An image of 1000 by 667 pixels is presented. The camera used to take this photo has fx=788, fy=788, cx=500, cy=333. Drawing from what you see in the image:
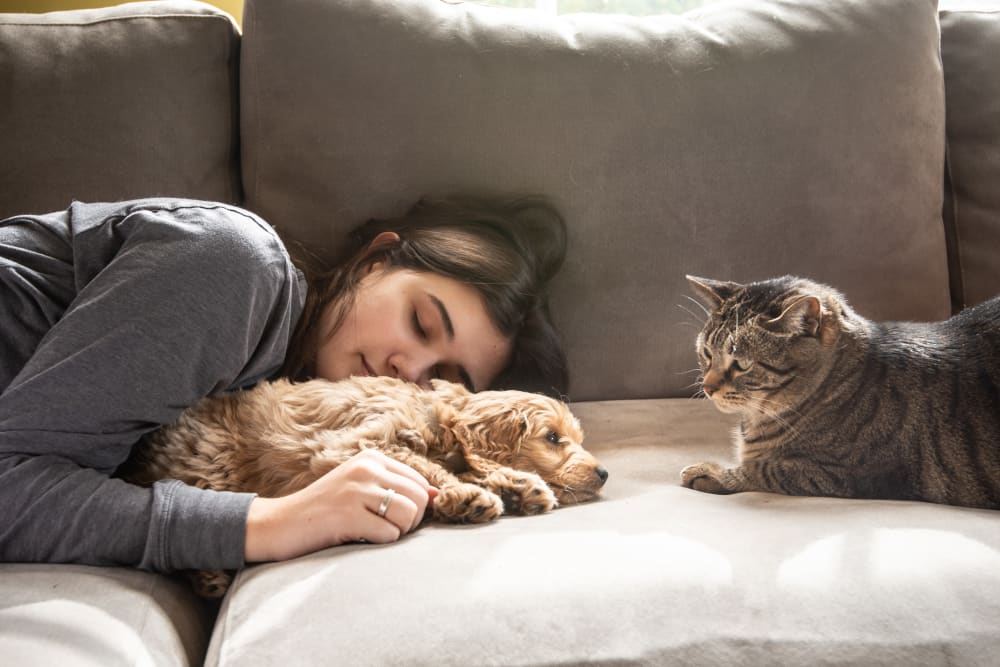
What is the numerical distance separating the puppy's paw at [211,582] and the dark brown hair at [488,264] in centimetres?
50

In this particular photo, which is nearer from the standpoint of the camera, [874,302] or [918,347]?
[918,347]

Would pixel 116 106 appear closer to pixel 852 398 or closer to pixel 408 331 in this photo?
pixel 408 331

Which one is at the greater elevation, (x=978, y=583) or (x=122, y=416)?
(x=122, y=416)

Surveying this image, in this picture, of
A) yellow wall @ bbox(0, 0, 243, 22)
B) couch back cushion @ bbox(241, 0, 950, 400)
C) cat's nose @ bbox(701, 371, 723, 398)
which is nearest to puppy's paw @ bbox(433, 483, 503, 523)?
cat's nose @ bbox(701, 371, 723, 398)

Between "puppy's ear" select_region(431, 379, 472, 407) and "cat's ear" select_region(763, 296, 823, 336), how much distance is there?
1.78 feet

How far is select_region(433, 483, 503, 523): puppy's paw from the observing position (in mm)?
1181

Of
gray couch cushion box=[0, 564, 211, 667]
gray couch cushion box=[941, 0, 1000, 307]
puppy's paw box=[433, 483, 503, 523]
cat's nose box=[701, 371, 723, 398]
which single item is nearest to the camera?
gray couch cushion box=[0, 564, 211, 667]

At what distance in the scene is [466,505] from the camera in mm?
1182

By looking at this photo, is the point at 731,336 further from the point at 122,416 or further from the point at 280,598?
the point at 122,416

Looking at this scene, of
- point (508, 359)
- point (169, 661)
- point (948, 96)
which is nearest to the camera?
point (169, 661)

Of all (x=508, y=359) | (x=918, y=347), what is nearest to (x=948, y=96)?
(x=918, y=347)

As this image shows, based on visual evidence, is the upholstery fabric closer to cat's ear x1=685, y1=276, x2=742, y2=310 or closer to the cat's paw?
the cat's paw

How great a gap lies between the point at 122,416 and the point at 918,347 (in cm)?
127

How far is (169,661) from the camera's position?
91 cm
